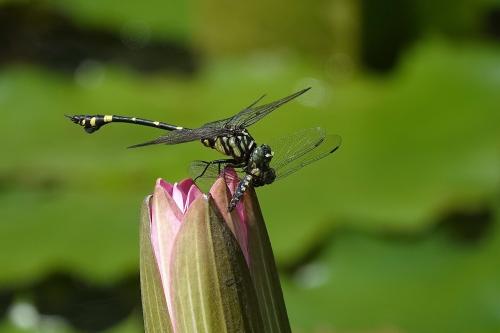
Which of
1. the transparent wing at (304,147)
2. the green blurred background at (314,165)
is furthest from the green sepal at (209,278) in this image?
the green blurred background at (314,165)

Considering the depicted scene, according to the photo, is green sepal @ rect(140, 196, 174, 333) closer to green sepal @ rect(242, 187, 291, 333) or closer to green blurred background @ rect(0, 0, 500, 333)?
green sepal @ rect(242, 187, 291, 333)

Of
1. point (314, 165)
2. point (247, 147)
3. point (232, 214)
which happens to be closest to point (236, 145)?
point (247, 147)

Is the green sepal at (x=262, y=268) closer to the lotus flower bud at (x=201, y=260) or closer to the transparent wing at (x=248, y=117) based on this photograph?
the lotus flower bud at (x=201, y=260)

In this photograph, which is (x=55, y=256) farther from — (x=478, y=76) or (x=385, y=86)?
(x=478, y=76)

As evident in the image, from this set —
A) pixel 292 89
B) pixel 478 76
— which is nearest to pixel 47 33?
pixel 292 89

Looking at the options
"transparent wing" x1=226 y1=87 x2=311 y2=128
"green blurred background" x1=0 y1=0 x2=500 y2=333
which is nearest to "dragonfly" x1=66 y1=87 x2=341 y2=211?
"transparent wing" x1=226 y1=87 x2=311 y2=128
